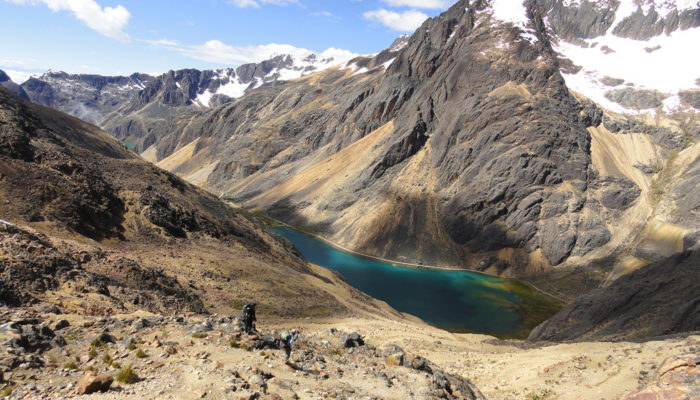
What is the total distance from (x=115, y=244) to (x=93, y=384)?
87.9 ft

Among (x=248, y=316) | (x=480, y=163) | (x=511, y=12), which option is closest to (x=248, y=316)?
(x=248, y=316)

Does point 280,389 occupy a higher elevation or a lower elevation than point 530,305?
higher

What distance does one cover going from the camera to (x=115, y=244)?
110ft

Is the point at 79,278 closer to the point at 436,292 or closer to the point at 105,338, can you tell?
the point at 105,338

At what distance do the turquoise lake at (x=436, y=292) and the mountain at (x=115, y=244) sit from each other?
29.3 meters

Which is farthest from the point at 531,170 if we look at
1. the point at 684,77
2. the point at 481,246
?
the point at 684,77

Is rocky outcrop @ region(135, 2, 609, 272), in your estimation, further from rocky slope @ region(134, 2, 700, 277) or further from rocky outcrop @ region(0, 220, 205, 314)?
rocky outcrop @ region(0, 220, 205, 314)

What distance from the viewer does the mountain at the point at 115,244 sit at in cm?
2066

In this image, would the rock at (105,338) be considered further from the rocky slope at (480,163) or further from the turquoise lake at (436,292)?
the rocky slope at (480,163)

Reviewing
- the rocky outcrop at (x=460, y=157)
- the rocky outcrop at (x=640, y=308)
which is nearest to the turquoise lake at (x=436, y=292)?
the rocky outcrop at (x=460, y=157)

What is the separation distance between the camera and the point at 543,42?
467 ft

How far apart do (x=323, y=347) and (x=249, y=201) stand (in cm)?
14620

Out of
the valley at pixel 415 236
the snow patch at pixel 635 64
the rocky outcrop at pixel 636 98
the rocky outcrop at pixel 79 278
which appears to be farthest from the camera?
the snow patch at pixel 635 64

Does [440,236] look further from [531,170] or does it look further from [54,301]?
[54,301]
